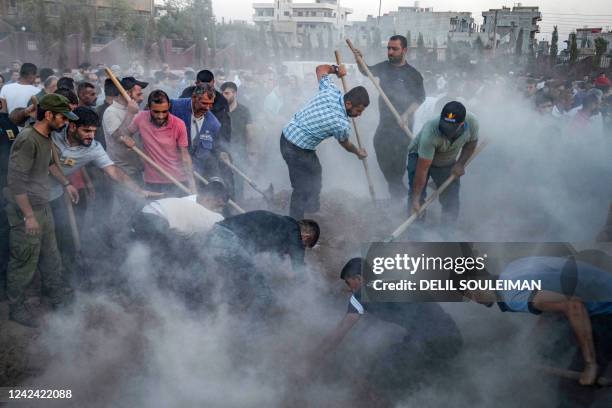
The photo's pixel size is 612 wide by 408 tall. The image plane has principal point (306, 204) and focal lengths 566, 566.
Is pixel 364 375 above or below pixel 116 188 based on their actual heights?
below

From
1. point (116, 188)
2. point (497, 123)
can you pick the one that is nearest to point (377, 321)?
point (116, 188)

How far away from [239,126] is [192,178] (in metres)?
1.79

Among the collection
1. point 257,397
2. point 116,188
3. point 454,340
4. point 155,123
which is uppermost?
point 155,123

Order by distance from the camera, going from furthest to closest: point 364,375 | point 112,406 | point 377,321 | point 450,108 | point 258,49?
point 258,49 < point 450,108 < point 377,321 < point 364,375 < point 112,406

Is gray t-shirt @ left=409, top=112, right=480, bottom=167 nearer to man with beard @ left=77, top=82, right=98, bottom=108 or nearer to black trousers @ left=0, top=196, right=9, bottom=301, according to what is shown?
man with beard @ left=77, top=82, right=98, bottom=108

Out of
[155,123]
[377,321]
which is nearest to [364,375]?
[377,321]

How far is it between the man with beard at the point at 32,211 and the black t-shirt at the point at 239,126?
9.23ft

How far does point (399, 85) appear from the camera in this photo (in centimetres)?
617

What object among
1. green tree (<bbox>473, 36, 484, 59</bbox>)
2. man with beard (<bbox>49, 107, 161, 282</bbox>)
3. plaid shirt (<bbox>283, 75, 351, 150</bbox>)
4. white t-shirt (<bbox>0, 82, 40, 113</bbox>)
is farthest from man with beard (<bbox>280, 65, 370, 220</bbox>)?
green tree (<bbox>473, 36, 484, 59</bbox>)

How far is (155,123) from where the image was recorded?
4.73m

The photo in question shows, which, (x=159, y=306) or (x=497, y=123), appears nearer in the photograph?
(x=159, y=306)

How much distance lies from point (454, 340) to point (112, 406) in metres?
2.08

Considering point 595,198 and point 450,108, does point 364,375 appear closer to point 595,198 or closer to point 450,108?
point 450,108

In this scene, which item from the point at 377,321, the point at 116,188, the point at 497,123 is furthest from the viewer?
the point at 497,123
